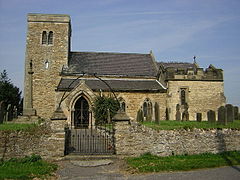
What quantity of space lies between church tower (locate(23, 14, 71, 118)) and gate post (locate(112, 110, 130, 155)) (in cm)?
1773

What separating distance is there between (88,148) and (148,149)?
307 centimetres

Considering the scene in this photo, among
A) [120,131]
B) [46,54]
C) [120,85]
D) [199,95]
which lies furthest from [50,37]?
[120,131]

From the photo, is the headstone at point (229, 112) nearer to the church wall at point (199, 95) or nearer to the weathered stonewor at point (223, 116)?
the weathered stonewor at point (223, 116)

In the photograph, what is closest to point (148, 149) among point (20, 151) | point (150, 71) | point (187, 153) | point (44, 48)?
point (187, 153)

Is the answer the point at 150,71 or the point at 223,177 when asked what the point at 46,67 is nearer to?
the point at 150,71

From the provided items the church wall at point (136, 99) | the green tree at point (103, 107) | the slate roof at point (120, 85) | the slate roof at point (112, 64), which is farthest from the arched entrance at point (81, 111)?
the slate roof at point (112, 64)

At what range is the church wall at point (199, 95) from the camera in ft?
92.4

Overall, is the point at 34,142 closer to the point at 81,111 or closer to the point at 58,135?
the point at 58,135

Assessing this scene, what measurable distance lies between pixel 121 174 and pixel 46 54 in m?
23.2

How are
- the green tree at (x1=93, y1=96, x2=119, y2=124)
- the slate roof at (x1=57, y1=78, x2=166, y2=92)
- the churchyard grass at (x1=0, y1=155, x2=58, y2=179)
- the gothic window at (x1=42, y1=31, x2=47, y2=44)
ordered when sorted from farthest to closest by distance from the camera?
the gothic window at (x1=42, y1=31, x2=47, y2=44) → the slate roof at (x1=57, y1=78, x2=166, y2=92) → the green tree at (x1=93, y1=96, x2=119, y2=124) → the churchyard grass at (x1=0, y1=155, x2=58, y2=179)

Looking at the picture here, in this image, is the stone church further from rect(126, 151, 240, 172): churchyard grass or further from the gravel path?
the gravel path

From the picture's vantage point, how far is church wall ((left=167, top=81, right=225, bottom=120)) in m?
28.2

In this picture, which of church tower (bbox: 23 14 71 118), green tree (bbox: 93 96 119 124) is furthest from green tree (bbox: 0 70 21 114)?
green tree (bbox: 93 96 119 124)

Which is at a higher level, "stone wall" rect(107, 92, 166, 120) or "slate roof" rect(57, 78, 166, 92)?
"slate roof" rect(57, 78, 166, 92)
